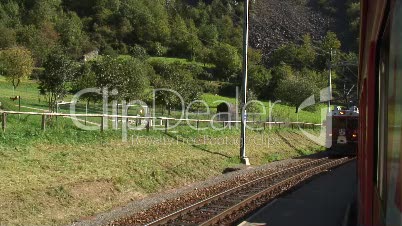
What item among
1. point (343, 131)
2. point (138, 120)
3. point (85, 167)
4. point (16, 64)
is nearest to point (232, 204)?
point (85, 167)

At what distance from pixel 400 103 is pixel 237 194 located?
53.7ft

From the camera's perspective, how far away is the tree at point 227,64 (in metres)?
106

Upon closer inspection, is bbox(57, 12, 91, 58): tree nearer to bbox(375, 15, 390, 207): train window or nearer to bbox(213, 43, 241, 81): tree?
bbox(213, 43, 241, 81): tree

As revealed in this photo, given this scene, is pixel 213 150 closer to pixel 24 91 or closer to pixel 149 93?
pixel 149 93

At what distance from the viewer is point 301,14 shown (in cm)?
19862

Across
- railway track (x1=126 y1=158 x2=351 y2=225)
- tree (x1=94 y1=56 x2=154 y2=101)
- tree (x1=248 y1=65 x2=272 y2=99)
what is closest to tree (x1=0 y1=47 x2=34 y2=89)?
tree (x1=94 y1=56 x2=154 y2=101)

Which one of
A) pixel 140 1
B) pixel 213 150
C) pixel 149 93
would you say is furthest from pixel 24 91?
pixel 140 1

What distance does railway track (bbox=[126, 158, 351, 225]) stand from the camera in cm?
1306

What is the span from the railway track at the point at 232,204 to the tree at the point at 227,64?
82.0 m

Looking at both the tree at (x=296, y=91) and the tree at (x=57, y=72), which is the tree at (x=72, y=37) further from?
the tree at (x=57, y=72)

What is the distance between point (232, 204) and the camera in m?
15.9

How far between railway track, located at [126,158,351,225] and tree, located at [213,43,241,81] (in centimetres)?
8203

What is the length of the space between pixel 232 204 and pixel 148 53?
110 meters

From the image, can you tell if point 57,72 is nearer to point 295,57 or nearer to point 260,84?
point 260,84
